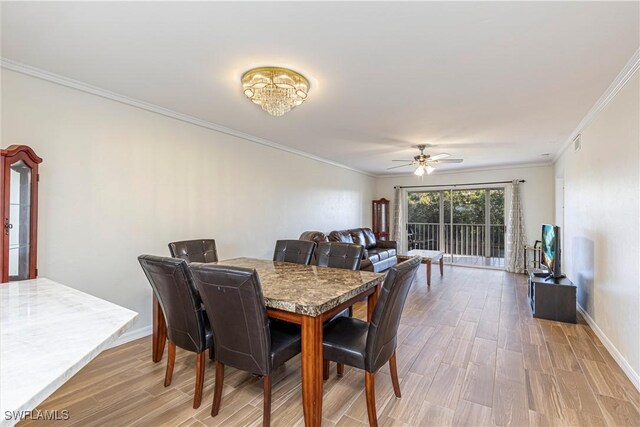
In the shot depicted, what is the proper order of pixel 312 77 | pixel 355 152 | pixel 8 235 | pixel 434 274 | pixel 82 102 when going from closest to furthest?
pixel 8 235 → pixel 312 77 → pixel 82 102 → pixel 355 152 → pixel 434 274

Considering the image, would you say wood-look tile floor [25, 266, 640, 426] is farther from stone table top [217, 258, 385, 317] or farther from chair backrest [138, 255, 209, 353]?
stone table top [217, 258, 385, 317]

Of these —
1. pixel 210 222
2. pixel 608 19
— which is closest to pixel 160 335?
pixel 210 222

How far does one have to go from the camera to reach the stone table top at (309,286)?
5.49ft

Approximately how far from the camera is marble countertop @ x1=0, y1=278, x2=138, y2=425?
0.78 m

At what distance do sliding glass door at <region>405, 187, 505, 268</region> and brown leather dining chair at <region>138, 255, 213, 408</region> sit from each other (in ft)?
22.5

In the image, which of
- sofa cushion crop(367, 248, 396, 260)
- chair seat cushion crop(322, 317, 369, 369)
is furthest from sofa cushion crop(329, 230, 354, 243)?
chair seat cushion crop(322, 317, 369, 369)

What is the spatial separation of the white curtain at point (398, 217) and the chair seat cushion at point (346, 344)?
6286mm

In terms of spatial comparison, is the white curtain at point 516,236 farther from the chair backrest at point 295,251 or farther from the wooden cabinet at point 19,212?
the wooden cabinet at point 19,212

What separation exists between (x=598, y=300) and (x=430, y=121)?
2.58m

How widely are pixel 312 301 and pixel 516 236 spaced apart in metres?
6.43

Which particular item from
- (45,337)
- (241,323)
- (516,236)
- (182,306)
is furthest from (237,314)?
(516,236)

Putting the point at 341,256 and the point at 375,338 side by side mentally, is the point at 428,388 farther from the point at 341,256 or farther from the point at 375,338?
the point at 341,256

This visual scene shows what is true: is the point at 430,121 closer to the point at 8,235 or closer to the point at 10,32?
the point at 10,32

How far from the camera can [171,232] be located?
3.38 m
